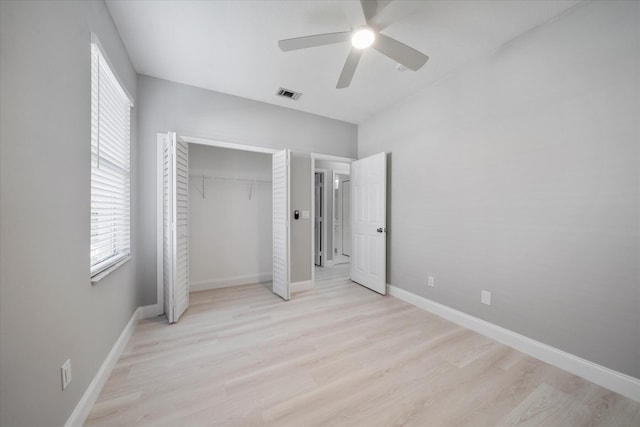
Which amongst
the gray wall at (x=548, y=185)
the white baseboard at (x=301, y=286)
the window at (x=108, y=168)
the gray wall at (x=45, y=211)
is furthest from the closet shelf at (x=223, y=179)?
the gray wall at (x=548, y=185)

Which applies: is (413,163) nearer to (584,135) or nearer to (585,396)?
(584,135)

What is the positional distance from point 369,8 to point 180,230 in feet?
8.58

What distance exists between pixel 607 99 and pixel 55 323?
3.52 m

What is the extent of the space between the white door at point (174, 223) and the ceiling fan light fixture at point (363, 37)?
1943 millimetres

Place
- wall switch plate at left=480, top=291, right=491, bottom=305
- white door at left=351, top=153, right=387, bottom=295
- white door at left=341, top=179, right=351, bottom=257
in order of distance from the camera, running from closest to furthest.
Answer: wall switch plate at left=480, top=291, right=491, bottom=305 < white door at left=351, top=153, right=387, bottom=295 < white door at left=341, top=179, right=351, bottom=257

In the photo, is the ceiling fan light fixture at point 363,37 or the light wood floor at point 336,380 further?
the ceiling fan light fixture at point 363,37

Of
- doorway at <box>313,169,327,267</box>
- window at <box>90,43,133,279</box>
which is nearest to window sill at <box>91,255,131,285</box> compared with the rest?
window at <box>90,43,133,279</box>

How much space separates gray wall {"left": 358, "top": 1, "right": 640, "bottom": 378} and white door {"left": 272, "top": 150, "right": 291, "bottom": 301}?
1.76 m

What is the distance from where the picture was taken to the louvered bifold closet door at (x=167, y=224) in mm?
2378

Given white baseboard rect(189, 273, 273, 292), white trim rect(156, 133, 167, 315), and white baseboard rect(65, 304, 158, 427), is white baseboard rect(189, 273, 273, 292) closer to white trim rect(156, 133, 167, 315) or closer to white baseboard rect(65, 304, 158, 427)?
white trim rect(156, 133, 167, 315)

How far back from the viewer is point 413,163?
2957mm

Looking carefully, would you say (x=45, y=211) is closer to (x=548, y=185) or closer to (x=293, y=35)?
(x=293, y=35)

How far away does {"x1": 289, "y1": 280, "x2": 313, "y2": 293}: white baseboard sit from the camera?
134 inches

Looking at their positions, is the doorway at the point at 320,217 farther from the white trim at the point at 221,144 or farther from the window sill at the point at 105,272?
the window sill at the point at 105,272
